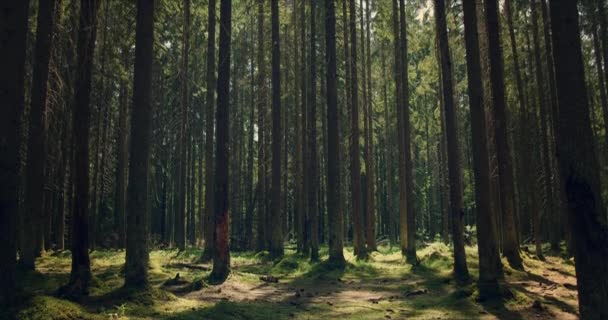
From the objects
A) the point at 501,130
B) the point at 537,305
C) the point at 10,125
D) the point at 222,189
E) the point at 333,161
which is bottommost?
the point at 537,305

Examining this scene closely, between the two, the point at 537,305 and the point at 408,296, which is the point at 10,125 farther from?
the point at 537,305

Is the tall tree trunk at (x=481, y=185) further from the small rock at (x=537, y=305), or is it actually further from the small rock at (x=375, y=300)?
the small rock at (x=375, y=300)

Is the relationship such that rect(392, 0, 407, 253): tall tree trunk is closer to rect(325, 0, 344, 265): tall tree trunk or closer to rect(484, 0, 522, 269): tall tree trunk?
→ rect(325, 0, 344, 265): tall tree trunk

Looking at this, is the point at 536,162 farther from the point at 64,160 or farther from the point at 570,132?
the point at 64,160

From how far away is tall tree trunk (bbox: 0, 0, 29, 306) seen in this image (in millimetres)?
Result: 6855

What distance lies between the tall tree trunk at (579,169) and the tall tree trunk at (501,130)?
9.55 metres

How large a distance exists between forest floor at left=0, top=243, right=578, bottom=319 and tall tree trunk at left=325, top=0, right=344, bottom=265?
3.18 ft

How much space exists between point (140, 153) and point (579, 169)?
Result: 342 inches

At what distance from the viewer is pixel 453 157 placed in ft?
43.8

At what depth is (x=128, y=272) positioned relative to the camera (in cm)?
1038

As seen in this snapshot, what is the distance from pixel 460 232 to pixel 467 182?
29398 mm

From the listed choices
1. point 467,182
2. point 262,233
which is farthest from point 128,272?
point 467,182

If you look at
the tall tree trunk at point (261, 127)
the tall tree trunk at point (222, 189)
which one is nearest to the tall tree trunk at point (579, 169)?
the tall tree trunk at point (222, 189)

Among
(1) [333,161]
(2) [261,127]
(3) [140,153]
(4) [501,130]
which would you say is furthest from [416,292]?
(2) [261,127]
